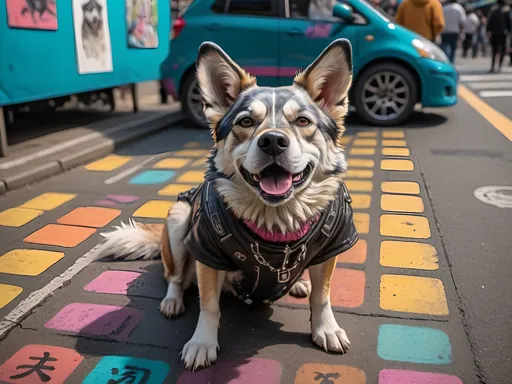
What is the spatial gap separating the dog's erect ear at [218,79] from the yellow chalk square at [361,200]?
2.43 m

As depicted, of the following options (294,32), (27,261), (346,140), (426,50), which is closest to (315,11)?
(294,32)

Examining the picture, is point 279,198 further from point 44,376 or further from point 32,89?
point 32,89

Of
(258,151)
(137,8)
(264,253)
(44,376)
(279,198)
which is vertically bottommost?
(44,376)

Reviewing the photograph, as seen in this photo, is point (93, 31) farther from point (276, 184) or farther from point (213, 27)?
point (276, 184)

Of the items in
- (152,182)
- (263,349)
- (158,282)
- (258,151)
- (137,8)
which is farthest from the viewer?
(137,8)

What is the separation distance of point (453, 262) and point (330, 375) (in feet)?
5.21

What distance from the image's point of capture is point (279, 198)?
2.34 meters

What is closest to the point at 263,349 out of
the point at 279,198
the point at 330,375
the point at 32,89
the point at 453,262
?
the point at 330,375

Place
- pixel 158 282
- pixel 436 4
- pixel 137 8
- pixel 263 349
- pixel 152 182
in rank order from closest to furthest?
pixel 263 349, pixel 158 282, pixel 152 182, pixel 137 8, pixel 436 4

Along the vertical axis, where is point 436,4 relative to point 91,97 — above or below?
above

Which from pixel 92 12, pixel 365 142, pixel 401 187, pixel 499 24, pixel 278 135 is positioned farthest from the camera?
pixel 499 24

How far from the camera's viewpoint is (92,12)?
25.7 feet

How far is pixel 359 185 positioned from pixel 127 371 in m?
3.47

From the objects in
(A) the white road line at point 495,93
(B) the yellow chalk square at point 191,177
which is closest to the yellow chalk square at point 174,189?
(B) the yellow chalk square at point 191,177
